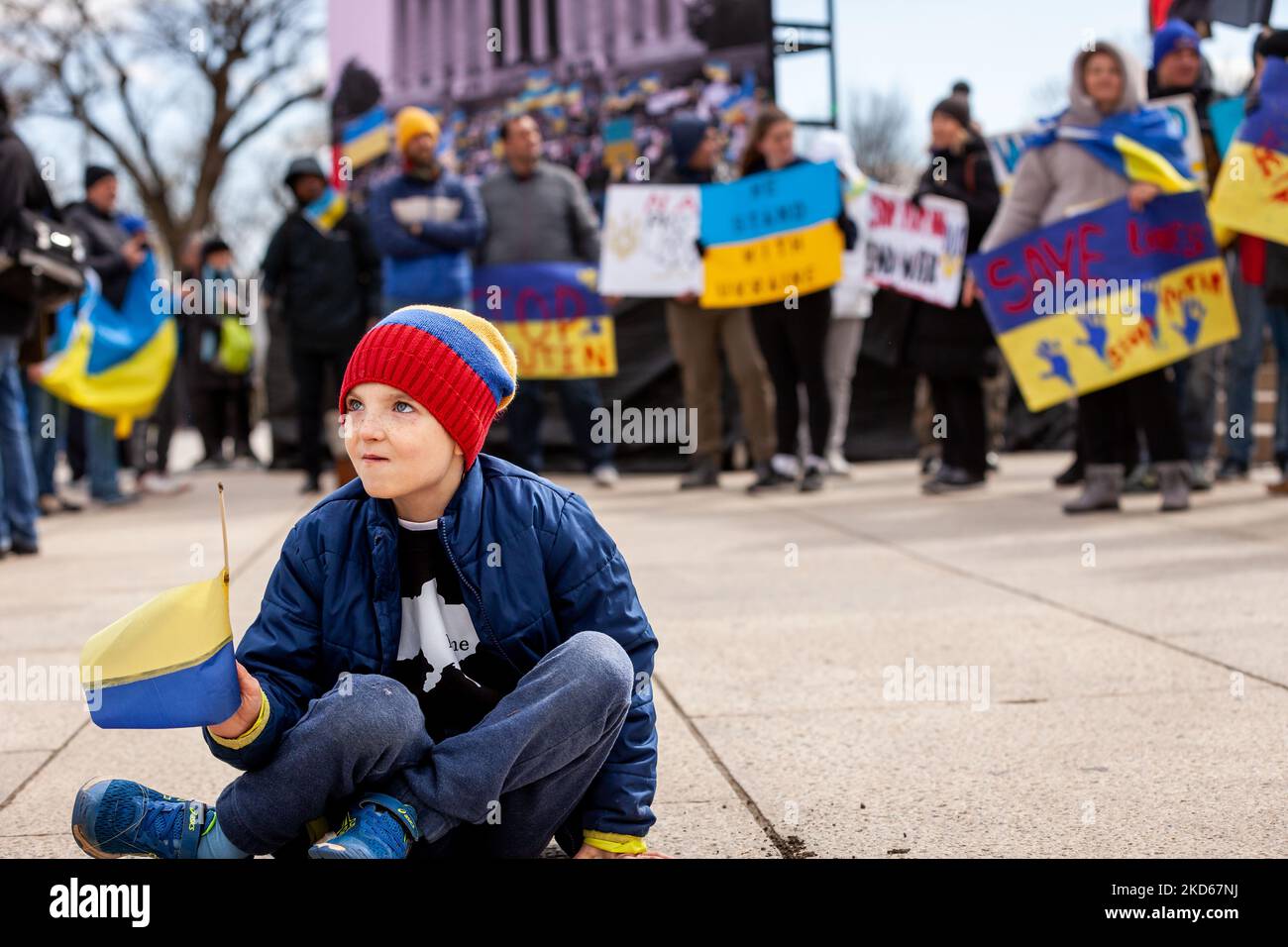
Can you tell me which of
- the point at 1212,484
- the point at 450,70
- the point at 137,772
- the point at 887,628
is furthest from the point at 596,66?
the point at 137,772

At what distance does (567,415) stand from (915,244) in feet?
8.06

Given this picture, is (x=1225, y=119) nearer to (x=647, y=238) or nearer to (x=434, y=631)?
(x=647, y=238)

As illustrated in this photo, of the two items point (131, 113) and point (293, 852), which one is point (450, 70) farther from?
point (131, 113)

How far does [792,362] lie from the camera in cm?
886

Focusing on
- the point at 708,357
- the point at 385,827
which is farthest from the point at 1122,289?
the point at 385,827

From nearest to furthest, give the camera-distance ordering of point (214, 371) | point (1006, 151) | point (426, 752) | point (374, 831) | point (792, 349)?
point (374, 831) → point (426, 752) → point (792, 349) → point (1006, 151) → point (214, 371)

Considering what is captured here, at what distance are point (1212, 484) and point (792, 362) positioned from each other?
2.33 metres

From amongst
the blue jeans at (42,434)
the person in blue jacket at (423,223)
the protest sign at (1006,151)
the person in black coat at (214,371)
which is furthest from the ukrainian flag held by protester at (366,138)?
the protest sign at (1006,151)

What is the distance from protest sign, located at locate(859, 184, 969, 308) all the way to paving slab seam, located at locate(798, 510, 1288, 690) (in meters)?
1.78

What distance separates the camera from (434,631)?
2.40 m

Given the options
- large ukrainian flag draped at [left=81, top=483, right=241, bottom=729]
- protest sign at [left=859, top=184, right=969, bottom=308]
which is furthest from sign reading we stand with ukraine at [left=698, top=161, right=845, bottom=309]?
large ukrainian flag draped at [left=81, top=483, right=241, bottom=729]

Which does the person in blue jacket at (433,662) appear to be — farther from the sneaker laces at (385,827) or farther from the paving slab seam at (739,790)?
the paving slab seam at (739,790)

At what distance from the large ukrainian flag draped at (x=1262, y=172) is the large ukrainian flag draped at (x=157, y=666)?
612 cm
